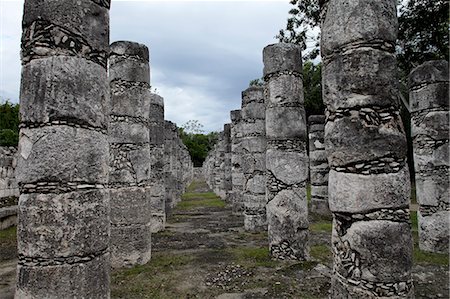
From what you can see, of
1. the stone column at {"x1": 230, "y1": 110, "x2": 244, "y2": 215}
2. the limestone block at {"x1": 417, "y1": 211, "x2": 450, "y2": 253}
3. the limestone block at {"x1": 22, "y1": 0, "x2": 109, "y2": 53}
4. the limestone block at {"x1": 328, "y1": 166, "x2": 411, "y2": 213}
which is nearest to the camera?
the limestone block at {"x1": 22, "y1": 0, "x2": 109, "y2": 53}

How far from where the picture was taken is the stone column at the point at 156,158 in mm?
10781

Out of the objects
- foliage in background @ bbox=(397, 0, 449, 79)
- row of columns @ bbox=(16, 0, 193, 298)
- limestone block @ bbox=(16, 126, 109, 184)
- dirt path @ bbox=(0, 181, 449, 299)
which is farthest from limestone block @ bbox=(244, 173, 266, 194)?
foliage in background @ bbox=(397, 0, 449, 79)

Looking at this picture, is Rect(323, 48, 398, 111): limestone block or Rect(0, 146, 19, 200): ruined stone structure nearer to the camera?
Rect(323, 48, 398, 111): limestone block

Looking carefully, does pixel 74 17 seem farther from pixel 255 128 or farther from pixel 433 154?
pixel 255 128

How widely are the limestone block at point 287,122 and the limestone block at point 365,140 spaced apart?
287cm

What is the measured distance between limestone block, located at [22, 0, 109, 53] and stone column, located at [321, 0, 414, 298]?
2928 millimetres

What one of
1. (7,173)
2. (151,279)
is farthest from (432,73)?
(7,173)

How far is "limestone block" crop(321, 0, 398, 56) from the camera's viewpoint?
4.55 meters

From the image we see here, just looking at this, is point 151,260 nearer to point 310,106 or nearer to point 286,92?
point 286,92

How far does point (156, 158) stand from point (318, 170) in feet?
22.1

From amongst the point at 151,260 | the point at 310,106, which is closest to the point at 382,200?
the point at 151,260

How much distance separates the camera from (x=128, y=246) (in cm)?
696

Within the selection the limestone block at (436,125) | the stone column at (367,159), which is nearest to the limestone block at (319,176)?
the limestone block at (436,125)

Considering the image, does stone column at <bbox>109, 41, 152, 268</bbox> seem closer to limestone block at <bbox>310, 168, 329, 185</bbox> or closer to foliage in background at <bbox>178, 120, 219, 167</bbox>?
limestone block at <bbox>310, 168, 329, 185</bbox>
